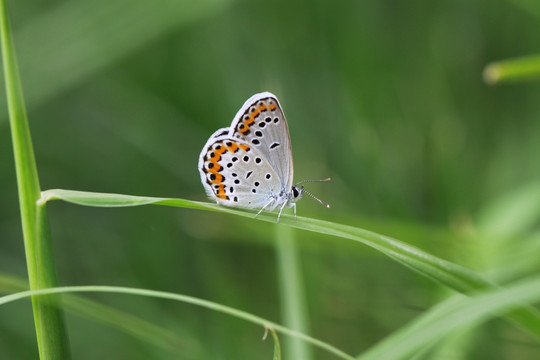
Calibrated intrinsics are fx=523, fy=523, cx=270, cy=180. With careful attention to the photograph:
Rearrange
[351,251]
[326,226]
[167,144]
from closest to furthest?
[326,226], [351,251], [167,144]

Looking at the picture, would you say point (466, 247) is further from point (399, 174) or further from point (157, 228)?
point (157, 228)

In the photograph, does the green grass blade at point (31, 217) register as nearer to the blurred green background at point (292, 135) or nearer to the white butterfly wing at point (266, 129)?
the white butterfly wing at point (266, 129)

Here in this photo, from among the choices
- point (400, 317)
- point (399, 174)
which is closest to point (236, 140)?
point (400, 317)

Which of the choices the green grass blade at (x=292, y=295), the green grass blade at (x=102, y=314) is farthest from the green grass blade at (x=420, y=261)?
the green grass blade at (x=292, y=295)

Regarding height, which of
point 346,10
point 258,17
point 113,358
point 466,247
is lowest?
point 113,358

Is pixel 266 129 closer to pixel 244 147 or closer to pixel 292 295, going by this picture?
pixel 244 147
